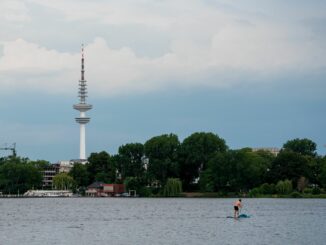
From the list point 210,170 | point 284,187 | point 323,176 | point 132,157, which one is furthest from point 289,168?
point 132,157

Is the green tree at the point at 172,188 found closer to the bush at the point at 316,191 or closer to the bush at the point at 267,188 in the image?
the bush at the point at 267,188

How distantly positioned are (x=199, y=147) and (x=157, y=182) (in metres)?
12.3

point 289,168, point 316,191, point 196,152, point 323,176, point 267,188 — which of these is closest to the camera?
point 316,191

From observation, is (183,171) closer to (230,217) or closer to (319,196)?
(319,196)

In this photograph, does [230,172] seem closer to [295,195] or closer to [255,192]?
[255,192]

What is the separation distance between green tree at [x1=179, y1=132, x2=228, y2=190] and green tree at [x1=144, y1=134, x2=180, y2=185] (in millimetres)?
1855

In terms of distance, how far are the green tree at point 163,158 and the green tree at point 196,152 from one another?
1855mm

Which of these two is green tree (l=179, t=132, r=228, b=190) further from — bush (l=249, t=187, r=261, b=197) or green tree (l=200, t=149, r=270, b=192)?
bush (l=249, t=187, r=261, b=197)

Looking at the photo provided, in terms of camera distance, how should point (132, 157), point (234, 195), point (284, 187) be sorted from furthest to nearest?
1. point (132, 157)
2. point (234, 195)
3. point (284, 187)

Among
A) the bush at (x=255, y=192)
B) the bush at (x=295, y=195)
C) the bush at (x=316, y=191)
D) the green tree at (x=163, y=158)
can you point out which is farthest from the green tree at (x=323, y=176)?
the green tree at (x=163, y=158)

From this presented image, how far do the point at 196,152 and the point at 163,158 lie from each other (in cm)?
715

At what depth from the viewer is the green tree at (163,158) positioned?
16438 cm

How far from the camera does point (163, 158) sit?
16625cm

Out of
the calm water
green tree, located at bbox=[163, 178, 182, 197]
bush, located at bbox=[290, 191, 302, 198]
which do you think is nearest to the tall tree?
bush, located at bbox=[290, 191, 302, 198]
